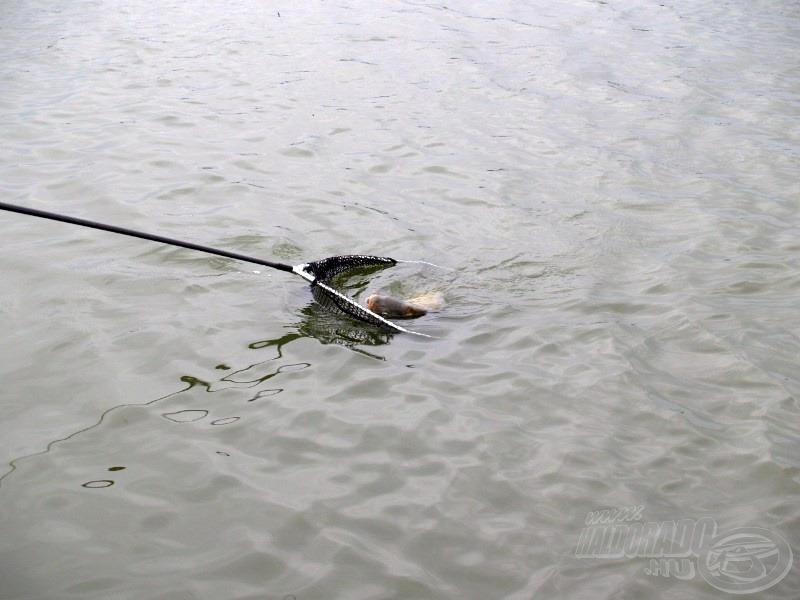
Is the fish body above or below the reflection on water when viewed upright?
above

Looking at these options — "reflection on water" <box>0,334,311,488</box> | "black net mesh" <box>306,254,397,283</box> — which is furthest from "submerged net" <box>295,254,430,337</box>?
"reflection on water" <box>0,334,311,488</box>

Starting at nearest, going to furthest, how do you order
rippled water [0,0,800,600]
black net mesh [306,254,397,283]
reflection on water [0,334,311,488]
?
rippled water [0,0,800,600]
reflection on water [0,334,311,488]
black net mesh [306,254,397,283]

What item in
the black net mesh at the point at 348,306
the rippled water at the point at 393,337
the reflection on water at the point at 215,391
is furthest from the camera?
the black net mesh at the point at 348,306

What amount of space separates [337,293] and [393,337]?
42 cm

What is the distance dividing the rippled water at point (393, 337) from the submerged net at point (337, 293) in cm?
10

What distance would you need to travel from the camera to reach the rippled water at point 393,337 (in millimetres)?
3145

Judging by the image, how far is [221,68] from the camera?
397 inches

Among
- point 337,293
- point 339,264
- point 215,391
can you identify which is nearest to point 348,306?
point 337,293

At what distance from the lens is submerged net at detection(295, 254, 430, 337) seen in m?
4.46

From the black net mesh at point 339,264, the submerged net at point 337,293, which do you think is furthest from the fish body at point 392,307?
the black net mesh at point 339,264

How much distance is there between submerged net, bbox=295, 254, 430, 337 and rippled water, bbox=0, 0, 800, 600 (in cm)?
10

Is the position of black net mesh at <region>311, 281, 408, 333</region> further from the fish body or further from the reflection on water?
the reflection on water

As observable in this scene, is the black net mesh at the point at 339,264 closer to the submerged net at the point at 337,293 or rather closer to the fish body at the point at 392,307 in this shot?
the submerged net at the point at 337,293

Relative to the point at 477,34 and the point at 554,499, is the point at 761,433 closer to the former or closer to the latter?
the point at 554,499
